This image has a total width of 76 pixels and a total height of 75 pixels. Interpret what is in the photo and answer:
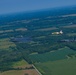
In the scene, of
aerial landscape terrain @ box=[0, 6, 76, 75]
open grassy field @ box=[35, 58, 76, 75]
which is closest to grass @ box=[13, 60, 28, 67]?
aerial landscape terrain @ box=[0, 6, 76, 75]

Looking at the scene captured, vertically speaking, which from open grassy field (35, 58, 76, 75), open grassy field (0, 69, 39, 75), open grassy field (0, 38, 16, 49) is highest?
open grassy field (0, 69, 39, 75)

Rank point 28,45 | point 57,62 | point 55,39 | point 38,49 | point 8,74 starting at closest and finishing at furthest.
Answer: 1. point 8,74
2. point 57,62
3. point 38,49
4. point 28,45
5. point 55,39

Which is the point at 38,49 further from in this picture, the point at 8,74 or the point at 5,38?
the point at 5,38

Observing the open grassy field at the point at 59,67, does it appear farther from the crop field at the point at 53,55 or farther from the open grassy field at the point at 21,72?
the crop field at the point at 53,55

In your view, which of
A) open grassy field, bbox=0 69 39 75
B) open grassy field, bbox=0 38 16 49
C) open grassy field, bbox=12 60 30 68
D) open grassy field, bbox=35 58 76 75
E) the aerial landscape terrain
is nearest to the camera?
open grassy field, bbox=35 58 76 75

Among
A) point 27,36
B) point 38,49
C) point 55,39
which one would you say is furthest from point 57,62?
point 27,36

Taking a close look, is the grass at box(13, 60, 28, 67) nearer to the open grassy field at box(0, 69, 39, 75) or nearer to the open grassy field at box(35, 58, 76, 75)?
the open grassy field at box(35, 58, 76, 75)

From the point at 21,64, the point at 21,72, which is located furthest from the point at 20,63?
the point at 21,72

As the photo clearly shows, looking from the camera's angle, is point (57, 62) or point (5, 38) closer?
point (57, 62)
